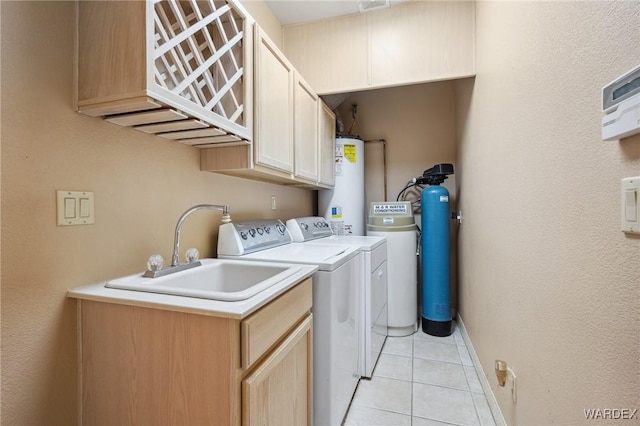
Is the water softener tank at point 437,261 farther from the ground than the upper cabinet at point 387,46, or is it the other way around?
the upper cabinet at point 387,46

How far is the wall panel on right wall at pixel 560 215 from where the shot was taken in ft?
2.05

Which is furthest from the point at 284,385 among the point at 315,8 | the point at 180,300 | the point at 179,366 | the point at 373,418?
the point at 315,8

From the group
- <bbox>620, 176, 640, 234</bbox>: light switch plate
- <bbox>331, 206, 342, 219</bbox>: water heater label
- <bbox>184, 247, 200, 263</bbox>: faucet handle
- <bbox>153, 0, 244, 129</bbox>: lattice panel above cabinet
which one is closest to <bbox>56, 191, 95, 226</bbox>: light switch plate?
<bbox>184, 247, 200, 263</bbox>: faucet handle

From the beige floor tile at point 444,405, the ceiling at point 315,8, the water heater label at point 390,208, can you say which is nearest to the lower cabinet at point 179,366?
the beige floor tile at point 444,405

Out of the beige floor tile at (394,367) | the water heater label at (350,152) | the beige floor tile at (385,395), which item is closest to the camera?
the beige floor tile at (385,395)

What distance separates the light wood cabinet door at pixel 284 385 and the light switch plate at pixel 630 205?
97 cm

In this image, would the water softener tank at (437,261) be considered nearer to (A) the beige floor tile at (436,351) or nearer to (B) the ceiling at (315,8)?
(A) the beige floor tile at (436,351)

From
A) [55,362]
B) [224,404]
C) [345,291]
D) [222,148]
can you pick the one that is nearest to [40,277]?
[55,362]

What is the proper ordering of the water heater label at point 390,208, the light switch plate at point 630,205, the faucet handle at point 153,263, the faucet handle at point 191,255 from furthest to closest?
the water heater label at point 390,208
the faucet handle at point 191,255
the faucet handle at point 153,263
the light switch plate at point 630,205

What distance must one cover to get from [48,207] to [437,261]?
2572 mm

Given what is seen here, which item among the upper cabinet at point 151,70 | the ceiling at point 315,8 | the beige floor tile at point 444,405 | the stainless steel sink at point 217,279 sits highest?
the ceiling at point 315,8

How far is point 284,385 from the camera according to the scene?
3.34 feet

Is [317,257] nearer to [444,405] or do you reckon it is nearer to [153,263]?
[153,263]

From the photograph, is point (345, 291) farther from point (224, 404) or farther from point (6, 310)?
point (6, 310)
